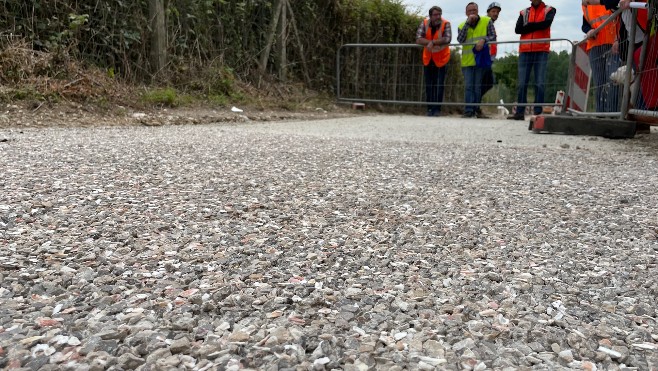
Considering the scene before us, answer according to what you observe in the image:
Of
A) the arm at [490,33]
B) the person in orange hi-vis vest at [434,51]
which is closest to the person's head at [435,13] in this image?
the person in orange hi-vis vest at [434,51]

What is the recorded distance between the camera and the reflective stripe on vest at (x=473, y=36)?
9.49 meters

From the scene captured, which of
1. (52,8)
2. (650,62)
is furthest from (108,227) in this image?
(52,8)

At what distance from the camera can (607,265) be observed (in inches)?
61.8

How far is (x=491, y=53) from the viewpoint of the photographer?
31.2 feet

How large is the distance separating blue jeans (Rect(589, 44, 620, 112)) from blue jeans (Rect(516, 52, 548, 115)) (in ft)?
8.03

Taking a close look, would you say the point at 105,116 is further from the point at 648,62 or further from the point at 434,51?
the point at 434,51

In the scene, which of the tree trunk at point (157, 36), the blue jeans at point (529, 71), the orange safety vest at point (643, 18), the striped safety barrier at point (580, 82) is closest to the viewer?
the orange safety vest at point (643, 18)

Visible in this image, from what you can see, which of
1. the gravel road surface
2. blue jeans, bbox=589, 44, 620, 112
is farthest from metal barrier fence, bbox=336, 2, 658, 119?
the gravel road surface

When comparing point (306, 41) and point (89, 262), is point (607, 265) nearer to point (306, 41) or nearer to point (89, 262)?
point (89, 262)

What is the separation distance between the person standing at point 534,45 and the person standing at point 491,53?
2.52 feet

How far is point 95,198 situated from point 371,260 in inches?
46.8

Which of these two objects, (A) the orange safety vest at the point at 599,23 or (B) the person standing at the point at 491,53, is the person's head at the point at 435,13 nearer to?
(B) the person standing at the point at 491,53

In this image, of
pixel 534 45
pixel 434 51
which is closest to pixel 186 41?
pixel 434 51

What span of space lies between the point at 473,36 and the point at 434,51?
743 mm
